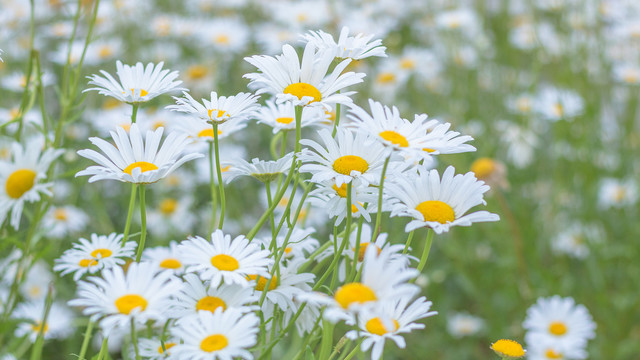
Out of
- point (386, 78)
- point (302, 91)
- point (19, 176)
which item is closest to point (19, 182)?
point (19, 176)

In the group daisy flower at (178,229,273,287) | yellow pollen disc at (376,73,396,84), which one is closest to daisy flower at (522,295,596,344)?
daisy flower at (178,229,273,287)

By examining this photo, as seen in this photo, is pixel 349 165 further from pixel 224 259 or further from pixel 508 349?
pixel 508 349

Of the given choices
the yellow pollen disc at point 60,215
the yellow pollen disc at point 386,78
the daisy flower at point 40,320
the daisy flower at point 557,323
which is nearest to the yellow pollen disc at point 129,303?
the daisy flower at point 40,320

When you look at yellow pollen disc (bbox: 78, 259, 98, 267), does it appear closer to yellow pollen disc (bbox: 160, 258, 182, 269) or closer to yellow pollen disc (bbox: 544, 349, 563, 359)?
yellow pollen disc (bbox: 160, 258, 182, 269)

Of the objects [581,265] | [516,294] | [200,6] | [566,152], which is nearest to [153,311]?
[516,294]

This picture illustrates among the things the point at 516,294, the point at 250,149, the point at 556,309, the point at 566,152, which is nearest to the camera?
the point at 556,309

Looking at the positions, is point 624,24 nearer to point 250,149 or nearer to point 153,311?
point 250,149

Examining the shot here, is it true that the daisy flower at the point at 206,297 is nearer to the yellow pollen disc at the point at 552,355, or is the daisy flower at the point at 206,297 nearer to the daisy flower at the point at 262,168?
the daisy flower at the point at 262,168
